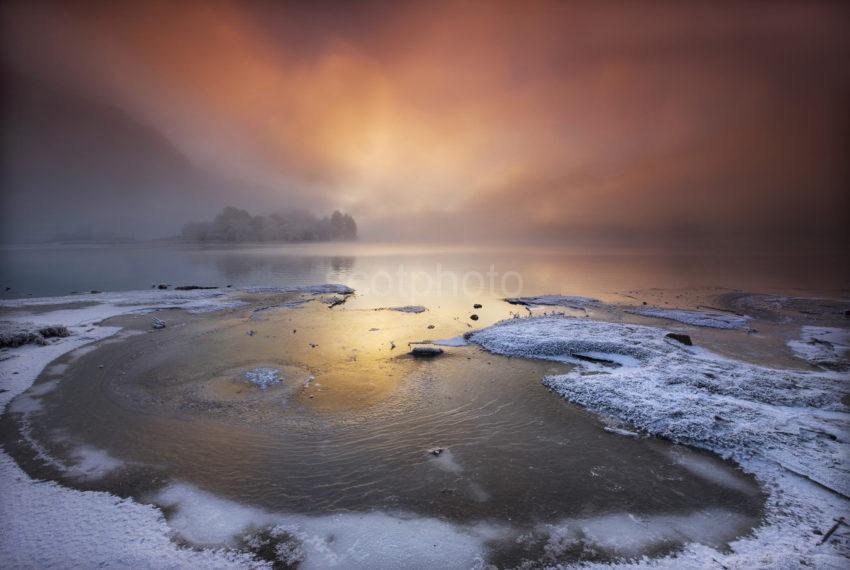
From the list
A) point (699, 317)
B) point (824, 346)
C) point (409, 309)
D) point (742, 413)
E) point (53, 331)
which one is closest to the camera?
point (742, 413)

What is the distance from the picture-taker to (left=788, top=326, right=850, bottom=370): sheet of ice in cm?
1919

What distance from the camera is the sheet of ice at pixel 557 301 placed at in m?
36.9

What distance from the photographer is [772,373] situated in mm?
17047

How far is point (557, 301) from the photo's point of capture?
38344 millimetres

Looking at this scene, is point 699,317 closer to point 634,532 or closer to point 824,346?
point 824,346

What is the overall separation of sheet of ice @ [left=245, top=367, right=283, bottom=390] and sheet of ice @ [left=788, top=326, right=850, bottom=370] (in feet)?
94.8

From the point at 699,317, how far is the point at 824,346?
27.0 feet

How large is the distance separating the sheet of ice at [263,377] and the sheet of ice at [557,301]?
26.7 m

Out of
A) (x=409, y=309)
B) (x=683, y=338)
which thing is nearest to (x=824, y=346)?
(x=683, y=338)

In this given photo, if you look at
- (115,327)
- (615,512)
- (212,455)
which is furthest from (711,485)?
(115,327)

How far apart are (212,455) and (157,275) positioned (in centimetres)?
6542

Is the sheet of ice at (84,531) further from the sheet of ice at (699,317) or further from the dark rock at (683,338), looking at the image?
the sheet of ice at (699,317)

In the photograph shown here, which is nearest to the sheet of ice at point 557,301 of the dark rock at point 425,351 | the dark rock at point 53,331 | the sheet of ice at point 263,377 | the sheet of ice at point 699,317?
the sheet of ice at point 699,317

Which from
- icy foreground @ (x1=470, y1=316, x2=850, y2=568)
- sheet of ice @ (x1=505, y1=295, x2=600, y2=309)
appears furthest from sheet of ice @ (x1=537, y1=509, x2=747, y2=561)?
sheet of ice @ (x1=505, y1=295, x2=600, y2=309)
